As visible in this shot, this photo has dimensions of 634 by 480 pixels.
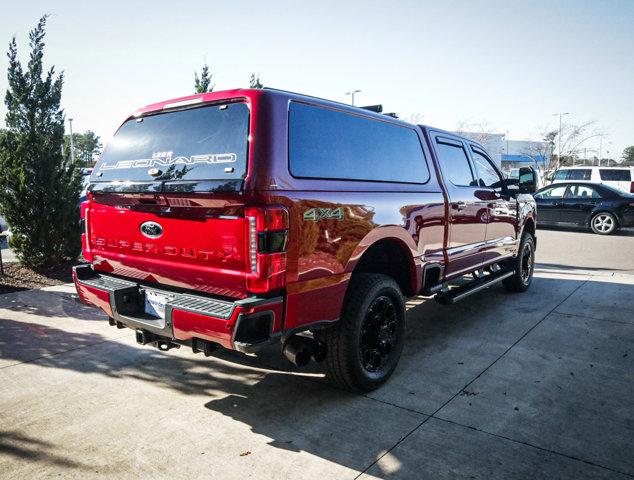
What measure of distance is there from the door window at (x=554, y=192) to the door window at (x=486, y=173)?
9980 millimetres

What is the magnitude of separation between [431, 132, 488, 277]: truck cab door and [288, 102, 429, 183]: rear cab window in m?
0.46

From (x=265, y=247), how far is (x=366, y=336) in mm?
1362

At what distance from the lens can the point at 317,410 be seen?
3.35 m

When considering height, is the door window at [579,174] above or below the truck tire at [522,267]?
above

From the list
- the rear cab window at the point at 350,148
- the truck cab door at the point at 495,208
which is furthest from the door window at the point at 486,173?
the rear cab window at the point at 350,148

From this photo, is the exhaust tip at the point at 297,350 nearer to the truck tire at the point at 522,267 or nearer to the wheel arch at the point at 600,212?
the truck tire at the point at 522,267

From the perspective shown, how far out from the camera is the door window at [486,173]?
5582 millimetres

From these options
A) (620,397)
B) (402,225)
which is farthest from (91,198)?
(620,397)

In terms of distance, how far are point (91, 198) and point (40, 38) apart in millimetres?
5695

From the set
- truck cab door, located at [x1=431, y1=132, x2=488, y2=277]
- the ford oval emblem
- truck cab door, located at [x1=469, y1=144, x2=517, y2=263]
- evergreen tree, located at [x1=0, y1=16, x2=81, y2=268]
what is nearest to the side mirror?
truck cab door, located at [x1=469, y1=144, x2=517, y2=263]

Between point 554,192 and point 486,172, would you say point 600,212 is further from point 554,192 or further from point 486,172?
point 486,172

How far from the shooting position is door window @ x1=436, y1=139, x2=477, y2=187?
4844 mm

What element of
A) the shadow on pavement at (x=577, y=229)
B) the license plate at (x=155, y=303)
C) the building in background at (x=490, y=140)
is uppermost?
the building in background at (x=490, y=140)

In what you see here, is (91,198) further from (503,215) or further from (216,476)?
(503,215)
